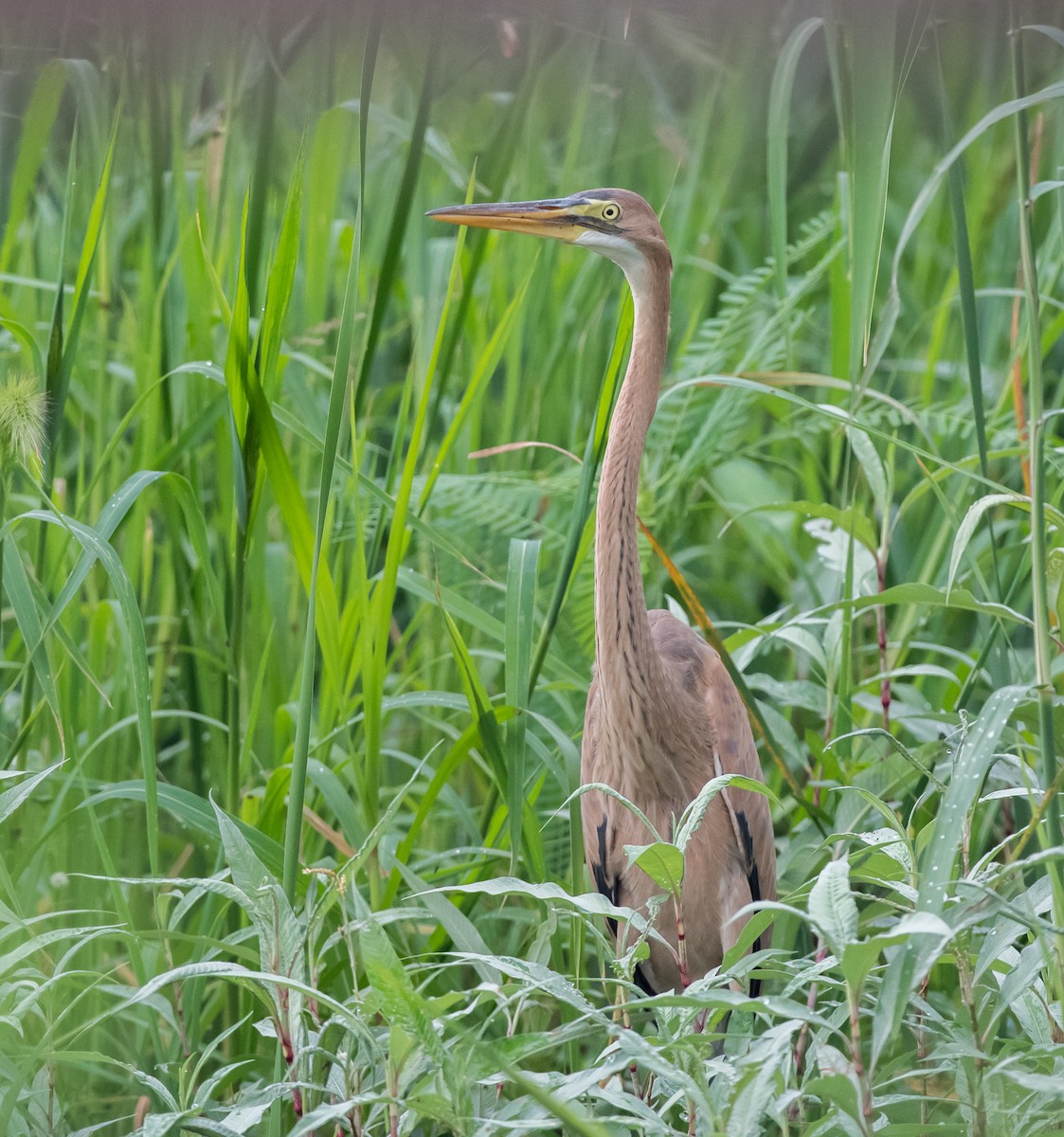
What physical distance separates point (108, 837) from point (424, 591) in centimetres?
71

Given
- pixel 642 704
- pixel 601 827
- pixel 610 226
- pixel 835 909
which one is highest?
pixel 610 226

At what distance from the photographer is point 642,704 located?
176cm

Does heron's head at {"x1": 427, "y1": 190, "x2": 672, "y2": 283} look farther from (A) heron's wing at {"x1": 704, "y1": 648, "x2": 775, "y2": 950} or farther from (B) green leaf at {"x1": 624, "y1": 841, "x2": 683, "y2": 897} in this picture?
(B) green leaf at {"x1": 624, "y1": 841, "x2": 683, "y2": 897}

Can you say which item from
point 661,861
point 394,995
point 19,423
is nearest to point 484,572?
point 19,423

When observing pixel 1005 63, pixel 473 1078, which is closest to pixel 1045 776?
pixel 473 1078

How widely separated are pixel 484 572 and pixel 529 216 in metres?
0.63

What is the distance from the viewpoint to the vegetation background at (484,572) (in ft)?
3.13

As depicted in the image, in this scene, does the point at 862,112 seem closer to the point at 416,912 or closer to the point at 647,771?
the point at 416,912

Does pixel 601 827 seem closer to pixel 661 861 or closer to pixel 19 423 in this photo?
pixel 661 861

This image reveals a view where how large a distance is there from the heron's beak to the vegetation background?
0.21ft

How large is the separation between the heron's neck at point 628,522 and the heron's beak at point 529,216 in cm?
13

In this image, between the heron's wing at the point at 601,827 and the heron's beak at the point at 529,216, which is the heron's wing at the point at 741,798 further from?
the heron's beak at the point at 529,216

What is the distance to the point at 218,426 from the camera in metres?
2.02

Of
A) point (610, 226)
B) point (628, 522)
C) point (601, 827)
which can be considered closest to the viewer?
point (628, 522)
